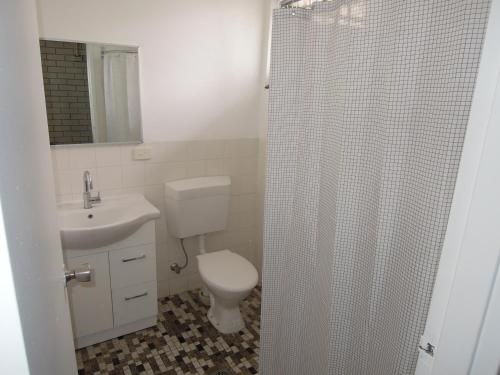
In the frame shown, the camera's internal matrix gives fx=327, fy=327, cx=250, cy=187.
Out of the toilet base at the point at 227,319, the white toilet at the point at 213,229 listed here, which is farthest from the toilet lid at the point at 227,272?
the toilet base at the point at 227,319

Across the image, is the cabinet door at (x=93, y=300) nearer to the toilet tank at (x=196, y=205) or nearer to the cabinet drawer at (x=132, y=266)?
the cabinet drawer at (x=132, y=266)

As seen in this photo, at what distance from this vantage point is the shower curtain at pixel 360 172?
75cm

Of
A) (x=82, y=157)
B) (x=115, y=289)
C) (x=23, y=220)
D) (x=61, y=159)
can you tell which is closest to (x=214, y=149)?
(x=82, y=157)

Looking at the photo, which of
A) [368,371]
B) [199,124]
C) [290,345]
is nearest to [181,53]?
[199,124]

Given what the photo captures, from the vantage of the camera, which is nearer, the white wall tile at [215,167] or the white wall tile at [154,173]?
the white wall tile at [154,173]

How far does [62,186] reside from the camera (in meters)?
2.00

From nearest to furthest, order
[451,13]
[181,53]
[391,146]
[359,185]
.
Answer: [451,13] < [391,146] < [359,185] < [181,53]

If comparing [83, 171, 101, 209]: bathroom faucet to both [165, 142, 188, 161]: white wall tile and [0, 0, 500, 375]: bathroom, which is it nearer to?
[0, 0, 500, 375]: bathroom

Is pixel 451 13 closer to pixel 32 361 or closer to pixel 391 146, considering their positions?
pixel 391 146

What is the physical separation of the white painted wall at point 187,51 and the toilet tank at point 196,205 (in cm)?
36

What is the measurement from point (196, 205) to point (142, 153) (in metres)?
0.51

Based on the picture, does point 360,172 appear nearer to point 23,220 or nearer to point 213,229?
point 23,220

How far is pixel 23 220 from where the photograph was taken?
44 cm

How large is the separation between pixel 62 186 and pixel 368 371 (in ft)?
6.22
